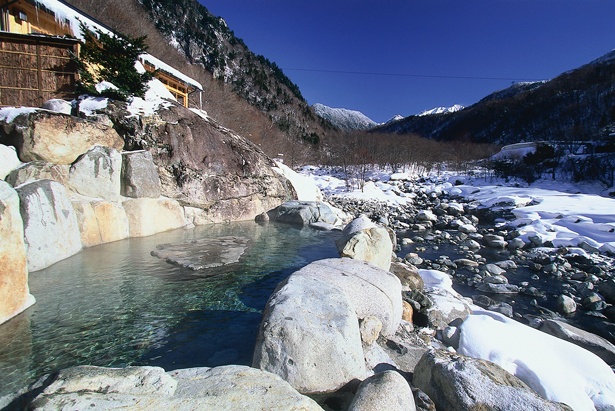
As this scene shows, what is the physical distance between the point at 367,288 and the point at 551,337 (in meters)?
2.87

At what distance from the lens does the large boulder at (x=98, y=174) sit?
8.18 meters

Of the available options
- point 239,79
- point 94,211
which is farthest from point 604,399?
point 239,79

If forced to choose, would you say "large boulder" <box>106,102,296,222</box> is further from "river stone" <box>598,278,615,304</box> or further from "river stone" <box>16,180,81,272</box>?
"river stone" <box>598,278,615,304</box>

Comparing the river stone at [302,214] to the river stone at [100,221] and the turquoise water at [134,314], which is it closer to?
the turquoise water at [134,314]

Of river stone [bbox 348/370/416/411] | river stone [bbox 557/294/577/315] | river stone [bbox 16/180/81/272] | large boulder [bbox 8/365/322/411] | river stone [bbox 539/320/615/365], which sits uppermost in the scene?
river stone [bbox 16/180/81/272]

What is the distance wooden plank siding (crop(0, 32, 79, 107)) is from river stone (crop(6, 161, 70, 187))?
4226mm

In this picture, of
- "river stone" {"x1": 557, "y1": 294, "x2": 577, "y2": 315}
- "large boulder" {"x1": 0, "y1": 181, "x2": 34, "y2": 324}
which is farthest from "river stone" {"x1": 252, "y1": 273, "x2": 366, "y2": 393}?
"river stone" {"x1": 557, "y1": 294, "x2": 577, "y2": 315}

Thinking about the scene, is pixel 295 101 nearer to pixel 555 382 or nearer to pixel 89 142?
pixel 89 142

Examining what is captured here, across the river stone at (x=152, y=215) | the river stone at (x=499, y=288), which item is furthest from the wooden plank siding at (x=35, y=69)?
the river stone at (x=499, y=288)

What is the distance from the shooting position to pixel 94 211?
312 inches

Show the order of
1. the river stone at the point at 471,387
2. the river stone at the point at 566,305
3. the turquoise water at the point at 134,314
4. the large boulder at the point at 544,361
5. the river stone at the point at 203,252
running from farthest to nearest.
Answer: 1. the river stone at the point at 566,305
2. the river stone at the point at 203,252
3. the large boulder at the point at 544,361
4. the turquoise water at the point at 134,314
5. the river stone at the point at 471,387

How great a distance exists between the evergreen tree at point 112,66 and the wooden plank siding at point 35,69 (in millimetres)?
417

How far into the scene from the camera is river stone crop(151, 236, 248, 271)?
21.9 feet

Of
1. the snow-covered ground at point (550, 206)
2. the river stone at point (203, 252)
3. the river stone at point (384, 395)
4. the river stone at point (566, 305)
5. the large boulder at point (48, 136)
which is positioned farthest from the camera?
the snow-covered ground at point (550, 206)
